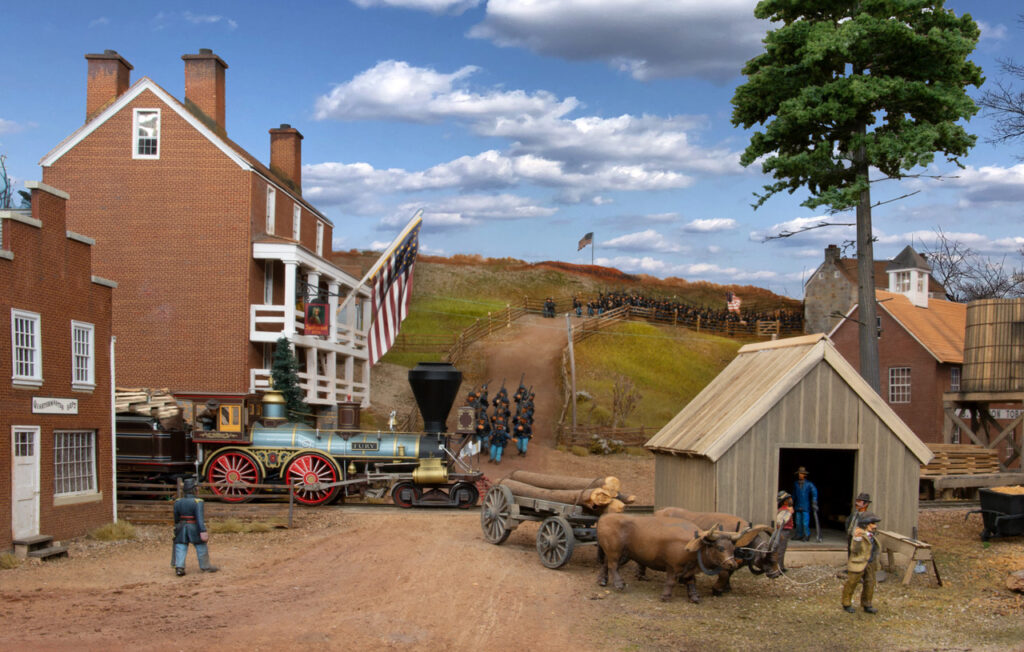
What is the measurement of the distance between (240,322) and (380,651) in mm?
21529

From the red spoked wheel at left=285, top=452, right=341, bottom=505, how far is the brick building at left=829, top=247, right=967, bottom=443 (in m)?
22.3

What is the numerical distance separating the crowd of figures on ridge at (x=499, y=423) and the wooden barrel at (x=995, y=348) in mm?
14637

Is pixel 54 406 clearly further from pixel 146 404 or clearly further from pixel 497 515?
pixel 497 515

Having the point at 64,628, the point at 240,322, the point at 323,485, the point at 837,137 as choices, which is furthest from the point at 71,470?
the point at 837,137

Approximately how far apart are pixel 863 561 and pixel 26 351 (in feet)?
50.0

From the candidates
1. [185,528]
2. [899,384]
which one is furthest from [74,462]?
[899,384]

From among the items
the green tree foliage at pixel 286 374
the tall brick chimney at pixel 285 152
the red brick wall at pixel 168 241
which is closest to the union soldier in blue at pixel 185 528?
the green tree foliage at pixel 286 374

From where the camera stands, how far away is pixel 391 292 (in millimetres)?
32688

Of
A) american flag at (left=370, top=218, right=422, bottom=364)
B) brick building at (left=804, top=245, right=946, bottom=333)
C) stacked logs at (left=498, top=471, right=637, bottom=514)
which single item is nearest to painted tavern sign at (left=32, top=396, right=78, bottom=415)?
stacked logs at (left=498, top=471, right=637, bottom=514)

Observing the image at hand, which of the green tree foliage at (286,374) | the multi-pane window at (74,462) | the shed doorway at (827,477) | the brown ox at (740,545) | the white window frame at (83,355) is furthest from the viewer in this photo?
the green tree foliage at (286,374)

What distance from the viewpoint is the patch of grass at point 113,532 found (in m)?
19.0

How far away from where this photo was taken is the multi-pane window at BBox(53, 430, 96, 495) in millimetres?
18641

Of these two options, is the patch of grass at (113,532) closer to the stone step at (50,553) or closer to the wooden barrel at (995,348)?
the stone step at (50,553)

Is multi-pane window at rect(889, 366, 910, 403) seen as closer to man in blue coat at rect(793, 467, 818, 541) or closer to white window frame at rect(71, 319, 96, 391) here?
man in blue coat at rect(793, 467, 818, 541)
